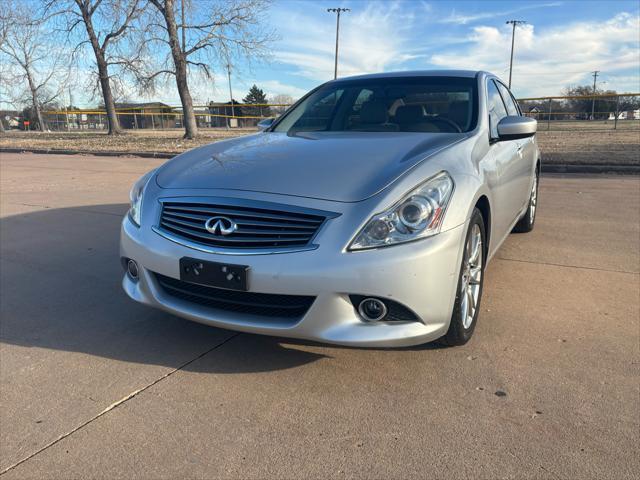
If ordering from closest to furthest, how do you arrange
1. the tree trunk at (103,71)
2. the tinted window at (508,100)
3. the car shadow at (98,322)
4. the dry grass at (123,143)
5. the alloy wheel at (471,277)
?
the alloy wheel at (471,277) → the car shadow at (98,322) → the tinted window at (508,100) → the dry grass at (123,143) → the tree trunk at (103,71)

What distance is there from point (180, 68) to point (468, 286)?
21.6 meters

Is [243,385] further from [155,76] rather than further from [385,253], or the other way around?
[155,76]

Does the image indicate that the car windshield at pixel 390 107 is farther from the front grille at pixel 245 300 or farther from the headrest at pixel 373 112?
the front grille at pixel 245 300

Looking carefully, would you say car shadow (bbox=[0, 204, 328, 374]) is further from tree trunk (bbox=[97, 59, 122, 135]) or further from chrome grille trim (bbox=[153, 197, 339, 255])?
tree trunk (bbox=[97, 59, 122, 135])

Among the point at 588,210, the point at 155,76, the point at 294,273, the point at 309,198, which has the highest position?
the point at 155,76

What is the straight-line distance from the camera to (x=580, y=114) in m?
28.3

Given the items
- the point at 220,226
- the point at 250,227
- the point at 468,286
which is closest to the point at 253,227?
the point at 250,227

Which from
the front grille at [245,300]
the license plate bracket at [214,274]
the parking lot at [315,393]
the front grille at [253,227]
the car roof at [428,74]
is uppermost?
the car roof at [428,74]

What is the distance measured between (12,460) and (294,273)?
131cm

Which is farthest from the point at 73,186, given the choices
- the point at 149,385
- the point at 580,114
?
the point at 580,114

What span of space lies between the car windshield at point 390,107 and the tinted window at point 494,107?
16 cm

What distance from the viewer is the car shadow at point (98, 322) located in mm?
2785

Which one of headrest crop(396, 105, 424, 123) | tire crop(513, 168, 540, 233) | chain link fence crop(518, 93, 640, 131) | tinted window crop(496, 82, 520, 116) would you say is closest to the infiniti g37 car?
headrest crop(396, 105, 424, 123)

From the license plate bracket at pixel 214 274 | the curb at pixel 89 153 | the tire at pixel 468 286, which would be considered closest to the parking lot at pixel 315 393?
the tire at pixel 468 286
